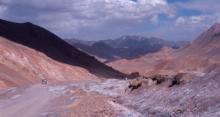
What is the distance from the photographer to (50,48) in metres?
127

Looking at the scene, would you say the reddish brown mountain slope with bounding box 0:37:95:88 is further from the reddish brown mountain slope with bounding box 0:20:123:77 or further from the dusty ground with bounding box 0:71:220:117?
the dusty ground with bounding box 0:71:220:117

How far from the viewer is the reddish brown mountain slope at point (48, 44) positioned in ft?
397

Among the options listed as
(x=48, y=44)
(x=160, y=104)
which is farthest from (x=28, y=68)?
(x=160, y=104)

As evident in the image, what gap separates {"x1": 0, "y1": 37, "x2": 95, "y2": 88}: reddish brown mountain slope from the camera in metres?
86.0

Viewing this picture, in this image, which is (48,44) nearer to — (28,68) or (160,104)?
(28,68)

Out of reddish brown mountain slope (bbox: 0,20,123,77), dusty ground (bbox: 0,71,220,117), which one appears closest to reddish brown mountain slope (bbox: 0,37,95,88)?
reddish brown mountain slope (bbox: 0,20,123,77)

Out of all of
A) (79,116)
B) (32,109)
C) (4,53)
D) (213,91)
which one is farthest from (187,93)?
(4,53)

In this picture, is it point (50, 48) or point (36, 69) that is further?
point (50, 48)

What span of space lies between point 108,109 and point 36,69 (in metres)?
70.5

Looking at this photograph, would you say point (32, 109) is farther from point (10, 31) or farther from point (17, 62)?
point (10, 31)

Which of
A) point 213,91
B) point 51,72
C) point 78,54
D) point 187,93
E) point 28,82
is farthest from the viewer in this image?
point 78,54

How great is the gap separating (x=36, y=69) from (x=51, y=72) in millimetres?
4020

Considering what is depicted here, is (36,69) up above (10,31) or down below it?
below

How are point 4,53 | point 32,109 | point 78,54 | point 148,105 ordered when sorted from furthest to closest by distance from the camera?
point 78,54 → point 4,53 → point 32,109 → point 148,105
